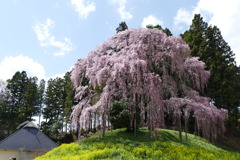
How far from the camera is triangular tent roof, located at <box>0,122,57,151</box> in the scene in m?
16.2

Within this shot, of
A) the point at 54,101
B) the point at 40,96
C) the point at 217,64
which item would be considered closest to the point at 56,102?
the point at 54,101

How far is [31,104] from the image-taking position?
33.2 m

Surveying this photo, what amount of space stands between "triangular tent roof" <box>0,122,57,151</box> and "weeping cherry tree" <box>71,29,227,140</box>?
7333 millimetres

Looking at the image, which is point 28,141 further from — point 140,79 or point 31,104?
point 31,104

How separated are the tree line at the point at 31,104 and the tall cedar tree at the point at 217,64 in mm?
17215

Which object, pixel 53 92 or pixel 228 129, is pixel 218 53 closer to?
pixel 228 129

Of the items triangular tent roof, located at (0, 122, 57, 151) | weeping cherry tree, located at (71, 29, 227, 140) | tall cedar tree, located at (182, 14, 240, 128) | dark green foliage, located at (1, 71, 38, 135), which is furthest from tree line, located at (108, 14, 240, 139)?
dark green foliage, located at (1, 71, 38, 135)

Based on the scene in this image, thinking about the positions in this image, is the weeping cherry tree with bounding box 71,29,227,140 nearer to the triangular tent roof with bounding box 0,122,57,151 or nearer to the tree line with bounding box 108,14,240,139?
the triangular tent roof with bounding box 0,122,57,151

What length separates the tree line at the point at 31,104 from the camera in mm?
30094

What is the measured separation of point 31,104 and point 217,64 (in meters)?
27.4

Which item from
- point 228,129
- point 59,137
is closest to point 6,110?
point 59,137

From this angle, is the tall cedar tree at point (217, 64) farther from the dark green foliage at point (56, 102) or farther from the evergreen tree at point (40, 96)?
the evergreen tree at point (40, 96)

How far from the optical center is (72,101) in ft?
92.9

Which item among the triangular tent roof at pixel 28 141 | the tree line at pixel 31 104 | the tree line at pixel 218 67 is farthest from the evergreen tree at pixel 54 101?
the tree line at pixel 218 67
